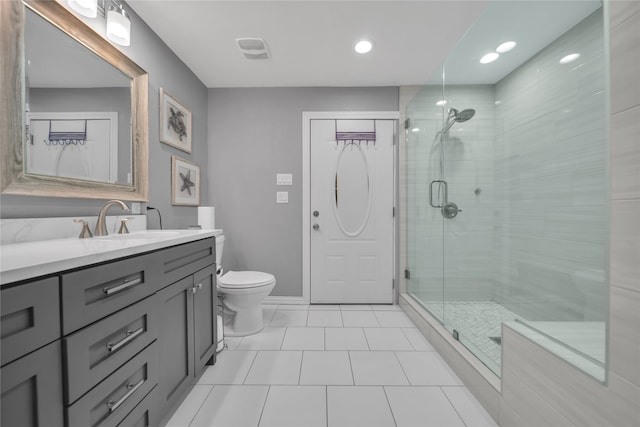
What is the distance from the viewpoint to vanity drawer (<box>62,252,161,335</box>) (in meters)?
0.73

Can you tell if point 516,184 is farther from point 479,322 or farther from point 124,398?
point 124,398

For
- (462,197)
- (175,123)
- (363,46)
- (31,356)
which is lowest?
(31,356)

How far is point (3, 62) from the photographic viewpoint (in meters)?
1.04

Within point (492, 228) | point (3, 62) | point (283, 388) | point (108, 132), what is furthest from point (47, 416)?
point (492, 228)

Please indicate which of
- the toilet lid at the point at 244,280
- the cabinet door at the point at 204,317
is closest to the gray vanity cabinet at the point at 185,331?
the cabinet door at the point at 204,317

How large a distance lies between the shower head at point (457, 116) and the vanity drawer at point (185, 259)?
2.02 meters

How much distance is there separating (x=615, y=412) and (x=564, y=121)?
4.74 feet

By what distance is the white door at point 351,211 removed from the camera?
2.81 meters

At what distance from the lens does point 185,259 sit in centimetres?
134

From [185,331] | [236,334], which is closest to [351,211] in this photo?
[236,334]

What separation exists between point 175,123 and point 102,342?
1.86 metres

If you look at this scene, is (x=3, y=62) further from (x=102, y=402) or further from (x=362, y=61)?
(x=362, y=61)

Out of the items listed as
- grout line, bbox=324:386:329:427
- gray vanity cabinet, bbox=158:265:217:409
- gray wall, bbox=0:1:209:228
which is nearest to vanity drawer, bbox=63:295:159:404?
gray vanity cabinet, bbox=158:265:217:409

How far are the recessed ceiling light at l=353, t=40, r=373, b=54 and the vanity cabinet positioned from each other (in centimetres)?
194
